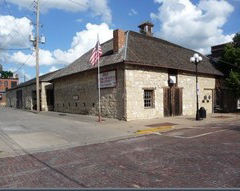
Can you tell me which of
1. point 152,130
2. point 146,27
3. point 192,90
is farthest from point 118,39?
point 146,27

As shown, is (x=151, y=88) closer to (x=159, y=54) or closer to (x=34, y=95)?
(x=159, y=54)

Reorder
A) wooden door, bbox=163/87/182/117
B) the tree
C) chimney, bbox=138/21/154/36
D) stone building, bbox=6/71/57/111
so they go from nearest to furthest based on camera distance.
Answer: wooden door, bbox=163/87/182/117 → the tree → chimney, bbox=138/21/154/36 → stone building, bbox=6/71/57/111

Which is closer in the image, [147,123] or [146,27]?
[147,123]

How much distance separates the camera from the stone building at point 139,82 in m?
18.1

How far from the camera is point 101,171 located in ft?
20.6

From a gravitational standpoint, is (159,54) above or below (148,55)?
above

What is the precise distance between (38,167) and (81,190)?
2584 millimetres

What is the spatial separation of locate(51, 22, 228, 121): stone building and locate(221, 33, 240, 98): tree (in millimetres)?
1503

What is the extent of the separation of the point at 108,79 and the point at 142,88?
8.55 ft

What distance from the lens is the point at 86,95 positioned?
22500 millimetres

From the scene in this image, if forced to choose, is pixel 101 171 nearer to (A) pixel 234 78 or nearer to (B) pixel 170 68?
(B) pixel 170 68

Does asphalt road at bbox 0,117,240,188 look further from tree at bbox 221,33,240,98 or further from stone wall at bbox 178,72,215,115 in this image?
tree at bbox 221,33,240,98

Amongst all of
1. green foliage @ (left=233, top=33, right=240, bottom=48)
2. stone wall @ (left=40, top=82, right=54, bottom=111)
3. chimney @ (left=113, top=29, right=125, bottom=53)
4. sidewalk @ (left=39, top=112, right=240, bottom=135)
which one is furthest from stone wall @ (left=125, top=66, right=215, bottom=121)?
stone wall @ (left=40, top=82, right=54, bottom=111)

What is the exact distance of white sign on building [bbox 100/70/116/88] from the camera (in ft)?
61.3
